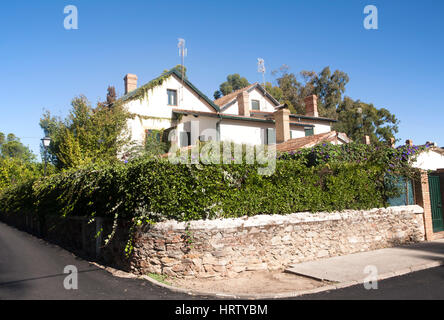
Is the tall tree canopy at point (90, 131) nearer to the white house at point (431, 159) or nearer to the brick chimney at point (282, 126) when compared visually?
the brick chimney at point (282, 126)

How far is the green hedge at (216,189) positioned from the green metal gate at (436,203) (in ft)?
9.45

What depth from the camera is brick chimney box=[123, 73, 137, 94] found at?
84.1ft

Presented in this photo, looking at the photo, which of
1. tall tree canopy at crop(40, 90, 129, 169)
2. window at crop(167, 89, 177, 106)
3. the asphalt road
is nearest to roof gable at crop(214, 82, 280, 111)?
window at crop(167, 89, 177, 106)

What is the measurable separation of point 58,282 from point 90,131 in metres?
13.1

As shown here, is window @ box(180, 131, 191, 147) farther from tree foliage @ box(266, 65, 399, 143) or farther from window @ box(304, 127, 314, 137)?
tree foliage @ box(266, 65, 399, 143)

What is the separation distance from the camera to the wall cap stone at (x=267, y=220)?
7469mm

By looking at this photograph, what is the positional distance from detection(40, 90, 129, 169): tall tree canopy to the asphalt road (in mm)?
8268

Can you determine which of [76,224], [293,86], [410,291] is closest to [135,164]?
[76,224]

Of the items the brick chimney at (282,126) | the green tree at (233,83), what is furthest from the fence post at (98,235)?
the green tree at (233,83)

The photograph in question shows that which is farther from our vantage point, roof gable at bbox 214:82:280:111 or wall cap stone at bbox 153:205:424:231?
roof gable at bbox 214:82:280:111

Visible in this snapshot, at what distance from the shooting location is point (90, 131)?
746 inches

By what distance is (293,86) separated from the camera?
51500 mm

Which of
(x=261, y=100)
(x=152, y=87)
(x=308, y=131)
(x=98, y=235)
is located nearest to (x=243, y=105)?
(x=261, y=100)
